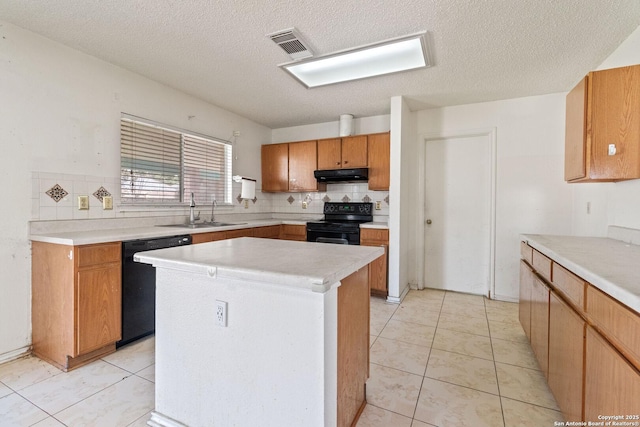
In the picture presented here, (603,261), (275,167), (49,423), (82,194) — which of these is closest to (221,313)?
(49,423)

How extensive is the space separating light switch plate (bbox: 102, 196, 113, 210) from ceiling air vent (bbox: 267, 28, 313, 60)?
1.98 metres

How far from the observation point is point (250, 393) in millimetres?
1204

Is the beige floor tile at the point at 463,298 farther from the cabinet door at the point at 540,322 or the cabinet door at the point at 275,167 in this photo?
the cabinet door at the point at 275,167

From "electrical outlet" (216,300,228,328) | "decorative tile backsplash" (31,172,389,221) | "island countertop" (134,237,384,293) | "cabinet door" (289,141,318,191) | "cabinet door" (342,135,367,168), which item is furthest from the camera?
"cabinet door" (289,141,318,191)

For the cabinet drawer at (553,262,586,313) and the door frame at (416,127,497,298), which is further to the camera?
the door frame at (416,127,497,298)

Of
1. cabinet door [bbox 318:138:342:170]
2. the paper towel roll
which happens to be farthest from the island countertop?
cabinet door [bbox 318:138:342:170]

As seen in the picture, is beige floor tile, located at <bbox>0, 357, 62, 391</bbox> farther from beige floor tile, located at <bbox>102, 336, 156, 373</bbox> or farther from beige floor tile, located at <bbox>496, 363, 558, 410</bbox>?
beige floor tile, located at <bbox>496, 363, 558, 410</bbox>

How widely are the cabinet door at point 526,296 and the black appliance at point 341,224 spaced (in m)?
1.72

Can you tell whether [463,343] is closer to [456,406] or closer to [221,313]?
[456,406]

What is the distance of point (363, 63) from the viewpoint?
270 cm

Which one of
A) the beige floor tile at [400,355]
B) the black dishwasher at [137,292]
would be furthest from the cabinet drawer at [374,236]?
the black dishwasher at [137,292]

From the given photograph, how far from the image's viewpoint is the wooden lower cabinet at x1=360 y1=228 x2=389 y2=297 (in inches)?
135

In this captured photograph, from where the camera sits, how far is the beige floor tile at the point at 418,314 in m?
2.81

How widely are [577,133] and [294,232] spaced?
3101mm
